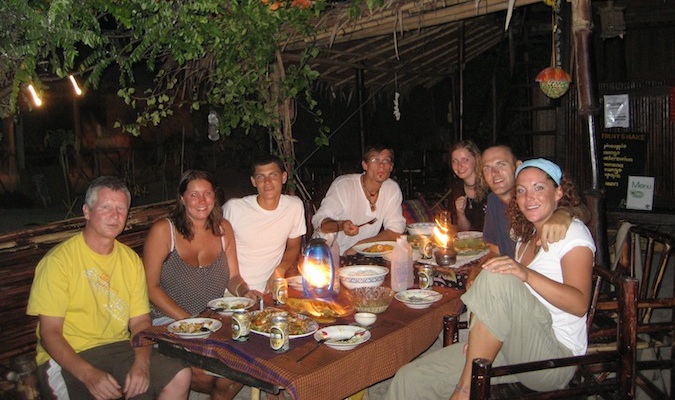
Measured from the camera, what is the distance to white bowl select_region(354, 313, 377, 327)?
261cm

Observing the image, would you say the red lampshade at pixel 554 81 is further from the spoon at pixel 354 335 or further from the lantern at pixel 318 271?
the spoon at pixel 354 335

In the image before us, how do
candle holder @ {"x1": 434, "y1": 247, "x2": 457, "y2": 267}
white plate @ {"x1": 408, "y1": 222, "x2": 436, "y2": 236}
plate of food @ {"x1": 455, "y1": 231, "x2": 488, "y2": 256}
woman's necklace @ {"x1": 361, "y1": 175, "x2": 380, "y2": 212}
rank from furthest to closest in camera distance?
woman's necklace @ {"x1": 361, "y1": 175, "x2": 380, "y2": 212}, white plate @ {"x1": 408, "y1": 222, "x2": 436, "y2": 236}, plate of food @ {"x1": 455, "y1": 231, "x2": 488, "y2": 256}, candle holder @ {"x1": 434, "y1": 247, "x2": 457, "y2": 267}

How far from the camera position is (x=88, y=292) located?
→ 9.76 ft

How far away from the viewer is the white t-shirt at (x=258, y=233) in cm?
409

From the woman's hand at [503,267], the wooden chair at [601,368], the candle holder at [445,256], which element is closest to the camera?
the wooden chair at [601,368]

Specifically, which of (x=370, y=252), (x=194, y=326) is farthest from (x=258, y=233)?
(x=194, y=326)

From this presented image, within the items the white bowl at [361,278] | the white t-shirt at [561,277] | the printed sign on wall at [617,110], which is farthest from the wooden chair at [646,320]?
the printed sign on wall at [617,110]

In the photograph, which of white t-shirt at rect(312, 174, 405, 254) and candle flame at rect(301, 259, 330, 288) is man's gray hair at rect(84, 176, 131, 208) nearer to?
candle flame at rect(301, 259, 330, 288)

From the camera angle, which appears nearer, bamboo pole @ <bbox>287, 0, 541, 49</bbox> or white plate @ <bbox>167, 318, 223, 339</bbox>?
white plate @ <bbox>167, 318, 223, 339</bbox>

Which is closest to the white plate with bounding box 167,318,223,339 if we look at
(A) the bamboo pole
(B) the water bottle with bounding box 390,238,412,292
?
(B) the water bottle with bounding box 390,238,412,292

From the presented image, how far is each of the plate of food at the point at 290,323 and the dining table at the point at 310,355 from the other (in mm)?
23

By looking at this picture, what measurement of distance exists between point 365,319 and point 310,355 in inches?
16.4

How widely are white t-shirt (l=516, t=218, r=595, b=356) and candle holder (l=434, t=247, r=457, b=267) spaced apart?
955 mm

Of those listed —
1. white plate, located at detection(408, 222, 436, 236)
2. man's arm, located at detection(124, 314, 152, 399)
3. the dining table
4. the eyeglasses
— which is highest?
the eyeglasses
